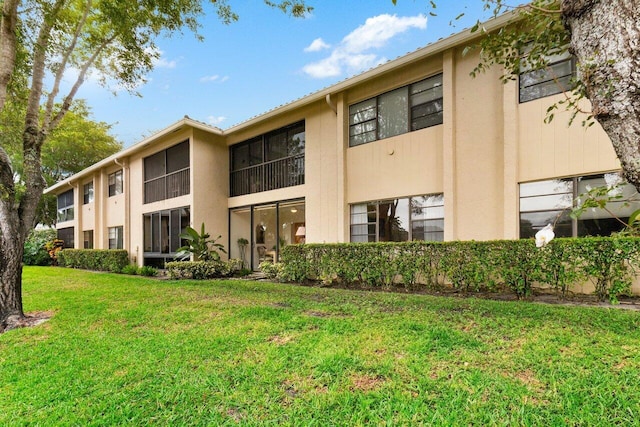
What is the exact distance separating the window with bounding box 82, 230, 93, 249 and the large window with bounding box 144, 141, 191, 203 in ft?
27.8

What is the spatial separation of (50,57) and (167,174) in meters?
7.58

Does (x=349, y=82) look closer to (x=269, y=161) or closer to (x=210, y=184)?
(x=269, y=161)

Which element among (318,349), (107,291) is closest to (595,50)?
(318,349)

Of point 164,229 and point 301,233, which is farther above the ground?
point 164,229

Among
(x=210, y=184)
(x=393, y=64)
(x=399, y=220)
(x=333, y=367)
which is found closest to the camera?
(x=333, y=367)

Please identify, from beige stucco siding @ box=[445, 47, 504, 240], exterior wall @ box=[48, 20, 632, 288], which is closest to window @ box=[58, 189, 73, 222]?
exterior wall @ box=[48, 20, 632, 288]

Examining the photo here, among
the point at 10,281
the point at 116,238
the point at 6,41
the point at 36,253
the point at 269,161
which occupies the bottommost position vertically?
the point at 36,253

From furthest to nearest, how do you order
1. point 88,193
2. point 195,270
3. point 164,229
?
point 88,193, point 164,229, point 195,270

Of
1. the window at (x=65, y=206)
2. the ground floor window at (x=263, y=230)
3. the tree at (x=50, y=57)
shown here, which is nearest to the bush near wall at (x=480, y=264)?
the ground floor window at (x=263, y=230)

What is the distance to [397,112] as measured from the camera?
29.9 feet

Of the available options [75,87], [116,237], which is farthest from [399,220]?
[116,237]

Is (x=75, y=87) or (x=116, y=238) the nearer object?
(x=75, y=87)

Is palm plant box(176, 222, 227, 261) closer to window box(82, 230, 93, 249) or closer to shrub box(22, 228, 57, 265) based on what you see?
window box(82, 230, 93, 249)

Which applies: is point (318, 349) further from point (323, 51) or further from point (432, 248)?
point (323, 51)
